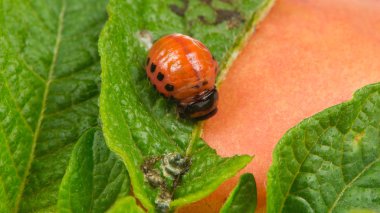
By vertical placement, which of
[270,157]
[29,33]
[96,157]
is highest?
[29,33]

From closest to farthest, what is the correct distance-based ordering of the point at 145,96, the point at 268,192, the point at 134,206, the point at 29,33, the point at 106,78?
the point at 134,206 < the point at 268,192 < the point at 106,78 < the point at 145,96 < the point at 29,33

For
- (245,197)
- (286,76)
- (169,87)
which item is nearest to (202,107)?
(169,87)

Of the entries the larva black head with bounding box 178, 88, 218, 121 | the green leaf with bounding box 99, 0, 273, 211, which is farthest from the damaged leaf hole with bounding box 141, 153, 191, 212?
the larva black head with bounding box 178, 88, 218, 121

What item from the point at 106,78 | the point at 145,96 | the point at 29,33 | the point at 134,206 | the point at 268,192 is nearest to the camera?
the point at 134,206

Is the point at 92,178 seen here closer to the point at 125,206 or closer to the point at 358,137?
the point at 125,206

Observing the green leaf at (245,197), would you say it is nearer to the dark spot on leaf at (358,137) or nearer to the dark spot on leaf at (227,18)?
the dark spot on leaf at (358,137)

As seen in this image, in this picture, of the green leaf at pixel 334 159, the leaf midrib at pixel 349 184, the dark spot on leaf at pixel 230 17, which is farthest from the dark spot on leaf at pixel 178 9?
the leaf midrib at pixel 349 184

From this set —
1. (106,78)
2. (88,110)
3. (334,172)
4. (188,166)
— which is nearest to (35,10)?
(88,110)

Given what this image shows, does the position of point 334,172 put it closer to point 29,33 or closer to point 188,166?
point 188,166
